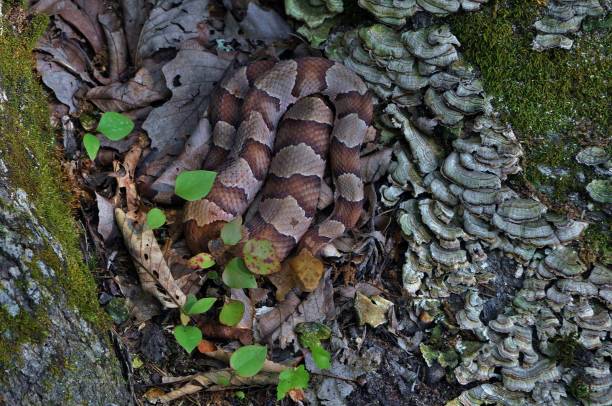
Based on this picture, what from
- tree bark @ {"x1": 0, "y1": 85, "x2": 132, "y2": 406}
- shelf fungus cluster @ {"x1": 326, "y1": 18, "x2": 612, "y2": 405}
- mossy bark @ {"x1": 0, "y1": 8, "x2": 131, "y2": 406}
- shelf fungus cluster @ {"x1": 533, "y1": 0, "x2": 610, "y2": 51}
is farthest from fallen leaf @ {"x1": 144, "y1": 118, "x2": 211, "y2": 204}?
shelf fungus cluster @ {"x1": 533, "y1": 0, "x2": 610, "y2": 51}

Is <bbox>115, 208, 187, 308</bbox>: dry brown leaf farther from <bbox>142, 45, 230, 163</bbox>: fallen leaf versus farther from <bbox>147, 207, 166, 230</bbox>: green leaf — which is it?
<bbox>142, 45, 230, 163</bbox>: fallen leaf

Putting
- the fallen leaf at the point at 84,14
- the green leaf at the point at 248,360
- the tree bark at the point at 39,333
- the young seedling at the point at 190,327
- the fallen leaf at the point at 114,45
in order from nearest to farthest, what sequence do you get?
the tree bark at the point at 39,333
the green leaf at the point at 248,360
the young seedling at the point at 190,327
the fallen leaf at the point at 84,14
the fallen leaf at the point at 114,45

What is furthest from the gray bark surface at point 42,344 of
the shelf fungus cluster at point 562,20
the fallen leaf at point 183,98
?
the shelf fungus cluster at point 562,20

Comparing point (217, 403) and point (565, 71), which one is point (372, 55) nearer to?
point (565, 71)

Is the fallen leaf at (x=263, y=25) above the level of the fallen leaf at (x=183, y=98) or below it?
above

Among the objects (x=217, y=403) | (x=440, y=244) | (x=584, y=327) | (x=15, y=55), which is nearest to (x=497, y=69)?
(x=440, y=244)

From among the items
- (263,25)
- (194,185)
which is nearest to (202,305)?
(194,185)

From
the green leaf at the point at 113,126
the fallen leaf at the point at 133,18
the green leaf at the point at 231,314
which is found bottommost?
the green leaf at the point at 231,314

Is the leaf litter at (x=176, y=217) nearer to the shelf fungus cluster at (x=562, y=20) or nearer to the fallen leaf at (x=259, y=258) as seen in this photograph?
the fallen leaf at (x=259, y=258)
